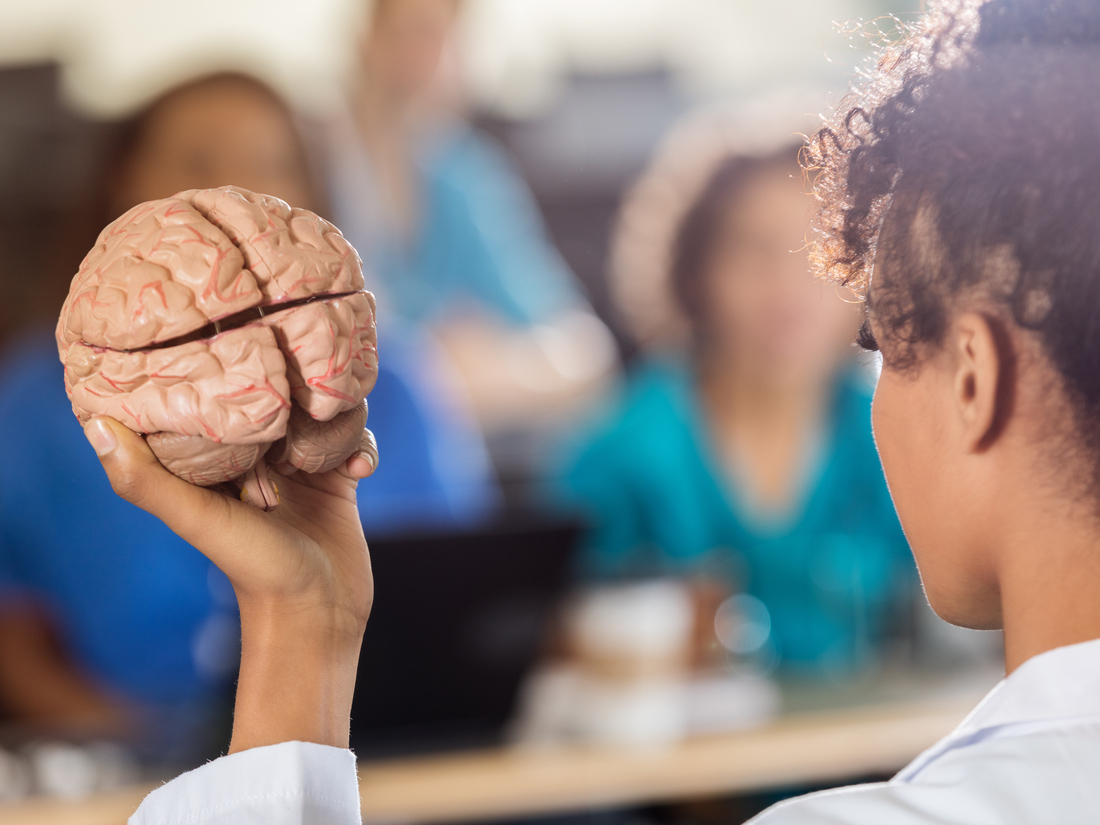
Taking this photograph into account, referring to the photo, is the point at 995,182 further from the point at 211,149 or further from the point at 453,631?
the point at 211,149

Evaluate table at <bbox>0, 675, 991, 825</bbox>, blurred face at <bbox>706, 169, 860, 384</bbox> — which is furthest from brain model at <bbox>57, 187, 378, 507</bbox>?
blurred face at <bbox>706, 169, 860, 384</bbox>

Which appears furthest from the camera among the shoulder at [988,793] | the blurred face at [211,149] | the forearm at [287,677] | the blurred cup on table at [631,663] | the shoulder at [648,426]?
the shoulder at [648,426]

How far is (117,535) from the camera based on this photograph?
1634 millimetres

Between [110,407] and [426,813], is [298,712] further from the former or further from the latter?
[426,813]

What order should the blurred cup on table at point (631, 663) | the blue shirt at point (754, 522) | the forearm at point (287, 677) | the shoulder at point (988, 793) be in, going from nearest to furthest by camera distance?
the shoulder at point (988, 793), the forearm at point (287, 677), the blurred cup on table at point (631, 663), the blue shirt at point (754, 522)

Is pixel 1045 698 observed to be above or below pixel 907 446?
below

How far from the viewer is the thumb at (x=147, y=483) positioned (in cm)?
57

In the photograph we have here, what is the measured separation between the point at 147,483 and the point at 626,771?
909 mm

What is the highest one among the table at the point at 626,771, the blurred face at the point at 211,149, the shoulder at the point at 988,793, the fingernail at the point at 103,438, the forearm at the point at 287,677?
the blurred face at the point at 211,149

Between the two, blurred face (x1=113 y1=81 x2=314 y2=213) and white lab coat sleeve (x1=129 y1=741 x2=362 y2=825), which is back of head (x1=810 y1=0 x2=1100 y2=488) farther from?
blurred face (x1=113 y1=81 x2=314 y2=213)

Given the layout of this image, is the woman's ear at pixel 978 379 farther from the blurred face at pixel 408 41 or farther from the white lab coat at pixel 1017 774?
the blurred face at pixel 408 41

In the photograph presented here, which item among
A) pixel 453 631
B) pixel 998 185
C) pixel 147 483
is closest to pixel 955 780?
pixel 998 185

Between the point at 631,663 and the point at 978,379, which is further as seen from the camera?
the point at 631,663

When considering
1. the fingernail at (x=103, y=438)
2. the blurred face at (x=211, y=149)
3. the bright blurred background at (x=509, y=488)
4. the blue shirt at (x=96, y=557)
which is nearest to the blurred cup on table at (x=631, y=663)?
the bright blurred background at (x=509, y=488)
